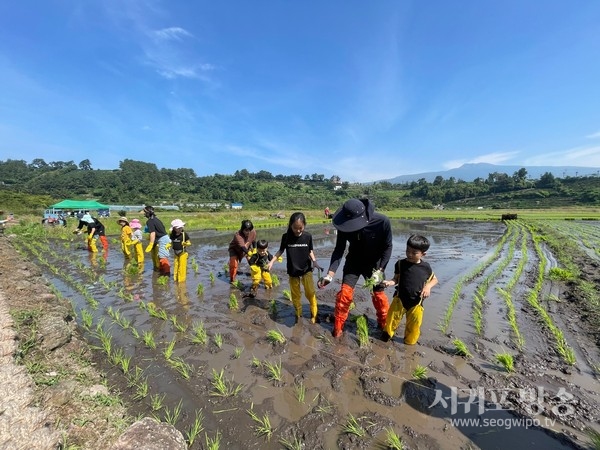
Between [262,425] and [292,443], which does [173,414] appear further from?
[292,443]

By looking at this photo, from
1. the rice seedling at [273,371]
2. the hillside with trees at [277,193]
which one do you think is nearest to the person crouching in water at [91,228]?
the rice seedling at [273,371]

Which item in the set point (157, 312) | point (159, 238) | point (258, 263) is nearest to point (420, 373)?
point (258, 263)

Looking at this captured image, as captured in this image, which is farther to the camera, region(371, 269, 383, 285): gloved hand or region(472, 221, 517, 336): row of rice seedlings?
region(472, 221, 517, 336): row of rice seedlings

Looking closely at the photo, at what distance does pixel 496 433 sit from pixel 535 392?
34.4 inches

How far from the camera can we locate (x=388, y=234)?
4.04 metres

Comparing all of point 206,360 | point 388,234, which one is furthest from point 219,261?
point 388,234

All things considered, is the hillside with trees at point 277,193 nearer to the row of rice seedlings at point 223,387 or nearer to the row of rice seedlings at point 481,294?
the row of rice seedlings at point 481,294

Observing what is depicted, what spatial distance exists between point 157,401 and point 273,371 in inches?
Answer: 46.6

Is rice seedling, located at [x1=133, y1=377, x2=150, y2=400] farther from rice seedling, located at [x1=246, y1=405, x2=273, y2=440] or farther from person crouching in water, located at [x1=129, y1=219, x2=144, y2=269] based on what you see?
person crouching in water, located at [x1=129, y1=219, x2=144, y2=269]

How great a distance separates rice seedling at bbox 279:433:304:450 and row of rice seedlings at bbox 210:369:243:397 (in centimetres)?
81

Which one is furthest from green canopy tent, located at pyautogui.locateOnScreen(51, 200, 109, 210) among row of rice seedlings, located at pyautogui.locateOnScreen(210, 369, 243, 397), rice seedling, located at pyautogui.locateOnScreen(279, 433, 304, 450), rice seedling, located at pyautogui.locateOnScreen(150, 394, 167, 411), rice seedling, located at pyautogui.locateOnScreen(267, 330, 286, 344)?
rice seedling, located at pyautogui.locateOnScreen(279, 433, 304, 450)

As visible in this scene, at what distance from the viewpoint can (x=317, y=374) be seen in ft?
11.1

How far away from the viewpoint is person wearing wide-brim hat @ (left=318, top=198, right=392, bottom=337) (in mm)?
3932

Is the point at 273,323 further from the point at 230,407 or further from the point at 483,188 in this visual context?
the point at 483,188
